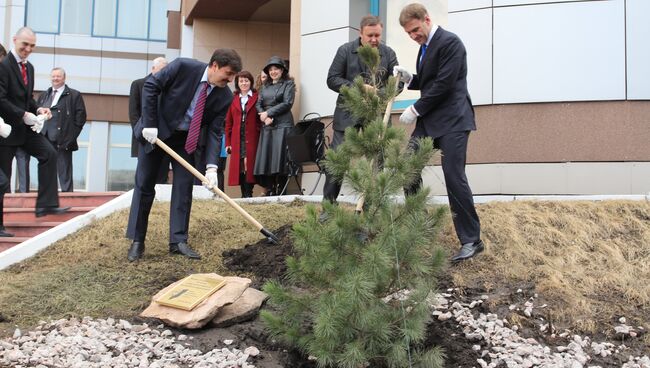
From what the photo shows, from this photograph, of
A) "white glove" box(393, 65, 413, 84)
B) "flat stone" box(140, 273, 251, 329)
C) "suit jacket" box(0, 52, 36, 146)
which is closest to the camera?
"flat stone" box(140, 273, 251, 329)

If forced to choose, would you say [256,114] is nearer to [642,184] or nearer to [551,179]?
[551,179]

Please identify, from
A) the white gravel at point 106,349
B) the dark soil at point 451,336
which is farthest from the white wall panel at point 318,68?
the white gravel at point 106,349

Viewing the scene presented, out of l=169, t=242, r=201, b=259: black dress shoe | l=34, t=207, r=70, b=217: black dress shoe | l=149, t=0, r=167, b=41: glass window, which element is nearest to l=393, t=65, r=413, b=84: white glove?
l=169, t=242, r=201, b=259: black dress shoe

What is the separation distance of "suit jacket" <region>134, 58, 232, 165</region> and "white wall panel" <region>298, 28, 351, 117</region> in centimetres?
336

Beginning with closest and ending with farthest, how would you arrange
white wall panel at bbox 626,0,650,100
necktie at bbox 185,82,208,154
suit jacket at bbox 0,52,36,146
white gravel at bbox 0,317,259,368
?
white gravel at bbox 0,317,259,368
necktie at bbox 185,82,208,154
suit jacket at bbox 0,52,36,146
white wall panel at bbox 626,0,650,100

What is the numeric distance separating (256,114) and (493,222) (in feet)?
13.9

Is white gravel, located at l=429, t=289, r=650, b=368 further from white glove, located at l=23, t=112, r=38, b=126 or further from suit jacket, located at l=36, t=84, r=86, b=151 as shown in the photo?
suit jacket, located at l=36, t=84, r=86, b=151

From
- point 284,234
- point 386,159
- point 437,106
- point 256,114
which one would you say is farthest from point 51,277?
point 256,114

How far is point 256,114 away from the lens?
30.5ft

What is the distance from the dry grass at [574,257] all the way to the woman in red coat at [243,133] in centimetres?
368

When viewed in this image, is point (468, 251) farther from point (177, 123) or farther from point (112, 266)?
point (112, 266)

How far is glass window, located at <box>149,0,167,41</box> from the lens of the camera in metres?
17.1

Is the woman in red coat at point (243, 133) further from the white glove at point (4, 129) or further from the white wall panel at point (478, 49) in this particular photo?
the white glove at point (4, 129)

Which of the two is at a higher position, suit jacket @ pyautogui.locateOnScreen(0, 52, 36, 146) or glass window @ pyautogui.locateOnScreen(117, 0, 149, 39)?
glass window @ pyautogui.locateOnScreen(117, 0, 149, 39)
